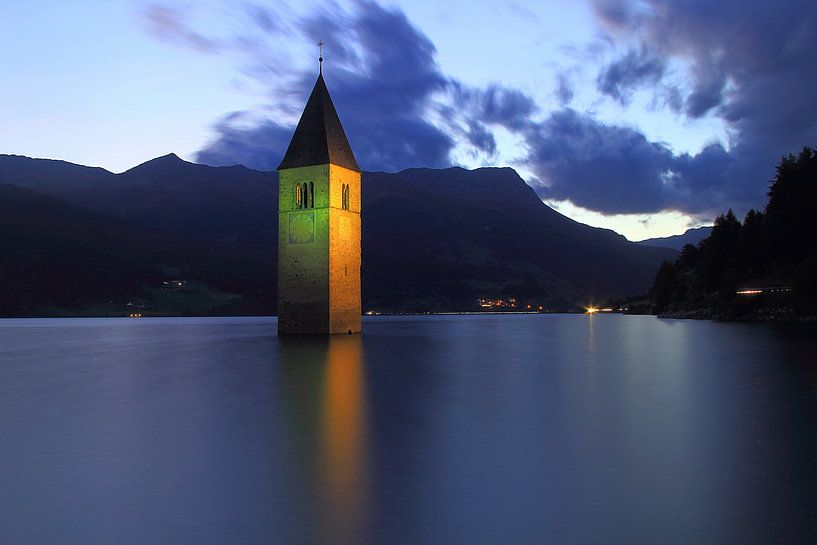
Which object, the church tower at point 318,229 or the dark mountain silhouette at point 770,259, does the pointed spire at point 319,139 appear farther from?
the dark mountain silhouette at point 770,259

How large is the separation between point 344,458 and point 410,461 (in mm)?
828

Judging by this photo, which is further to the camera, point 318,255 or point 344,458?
point 318,255

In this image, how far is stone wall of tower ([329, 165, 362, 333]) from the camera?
41625 millimetres

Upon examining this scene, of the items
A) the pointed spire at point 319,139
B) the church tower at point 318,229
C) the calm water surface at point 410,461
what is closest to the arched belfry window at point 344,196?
the church tower at point 318,229

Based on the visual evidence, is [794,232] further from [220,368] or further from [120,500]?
[120,500]

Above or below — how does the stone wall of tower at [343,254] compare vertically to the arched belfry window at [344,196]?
below

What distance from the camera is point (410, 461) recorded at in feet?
26.0

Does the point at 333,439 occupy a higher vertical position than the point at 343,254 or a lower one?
lower

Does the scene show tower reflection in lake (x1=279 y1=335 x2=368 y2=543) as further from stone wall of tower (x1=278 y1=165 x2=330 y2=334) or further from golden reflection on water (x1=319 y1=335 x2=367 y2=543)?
stone wall of tower (x1=278 y1=165 x2=330 y2=334)

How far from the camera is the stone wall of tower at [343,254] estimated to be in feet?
137

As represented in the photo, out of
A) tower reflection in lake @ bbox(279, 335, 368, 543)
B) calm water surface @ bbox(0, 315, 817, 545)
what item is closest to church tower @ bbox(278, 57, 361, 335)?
tower reflection in lake @ bbox(279, 335, 368, 543)

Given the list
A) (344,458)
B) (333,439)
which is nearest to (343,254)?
(333,439)

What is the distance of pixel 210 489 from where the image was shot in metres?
6.65

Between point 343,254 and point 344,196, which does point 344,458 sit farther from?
point 344,196
